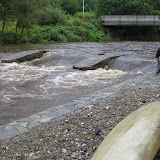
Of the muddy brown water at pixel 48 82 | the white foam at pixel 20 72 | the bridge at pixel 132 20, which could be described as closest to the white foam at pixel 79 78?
the muddy brown water at pixel 48 82

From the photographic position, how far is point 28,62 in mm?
15906

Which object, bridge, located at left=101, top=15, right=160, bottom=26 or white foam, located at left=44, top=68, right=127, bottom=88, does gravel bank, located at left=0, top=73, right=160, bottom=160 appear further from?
bridge, located at left=101, top=15, right=160, bottom=26

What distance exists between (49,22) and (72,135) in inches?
1337

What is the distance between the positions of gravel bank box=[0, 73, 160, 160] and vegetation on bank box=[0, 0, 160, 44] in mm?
21039

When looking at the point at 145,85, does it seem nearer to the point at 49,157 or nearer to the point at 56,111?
the point at 56,111

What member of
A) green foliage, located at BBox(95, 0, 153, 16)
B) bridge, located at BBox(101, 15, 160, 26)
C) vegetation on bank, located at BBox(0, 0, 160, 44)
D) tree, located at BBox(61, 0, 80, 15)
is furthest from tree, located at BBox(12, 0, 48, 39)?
tree, located at BBox(61, 0, 80, 15)

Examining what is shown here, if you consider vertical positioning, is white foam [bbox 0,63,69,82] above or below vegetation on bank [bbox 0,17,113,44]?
below

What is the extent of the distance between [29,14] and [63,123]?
22.1 metres

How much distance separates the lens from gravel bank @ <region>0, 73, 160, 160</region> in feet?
12.9

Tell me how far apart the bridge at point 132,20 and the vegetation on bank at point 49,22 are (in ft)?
6.77

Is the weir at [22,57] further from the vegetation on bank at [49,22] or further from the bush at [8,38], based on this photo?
the bush at [8,38]

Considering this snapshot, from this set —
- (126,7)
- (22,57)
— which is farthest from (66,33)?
(22,57)

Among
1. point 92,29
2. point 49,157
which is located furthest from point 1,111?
point 92,29

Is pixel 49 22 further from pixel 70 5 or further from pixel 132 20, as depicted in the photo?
pixel 70 5
